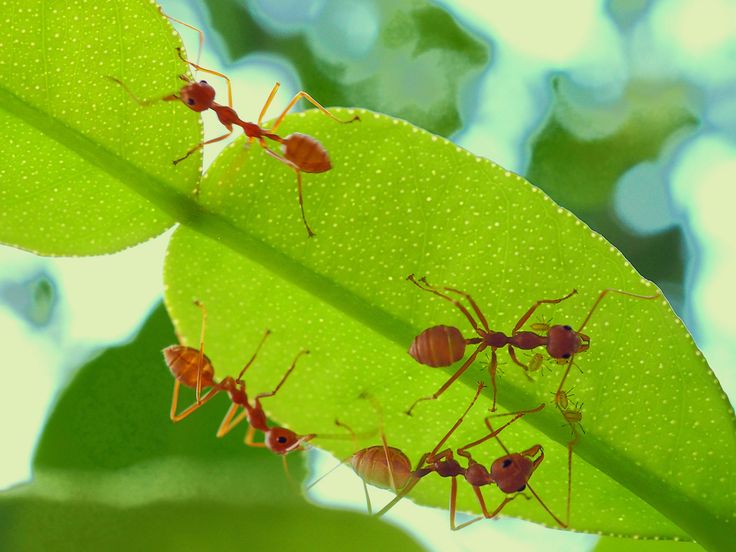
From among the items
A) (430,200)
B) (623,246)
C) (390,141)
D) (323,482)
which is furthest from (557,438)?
(623,246)

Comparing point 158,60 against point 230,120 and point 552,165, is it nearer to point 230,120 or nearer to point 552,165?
point 230,120

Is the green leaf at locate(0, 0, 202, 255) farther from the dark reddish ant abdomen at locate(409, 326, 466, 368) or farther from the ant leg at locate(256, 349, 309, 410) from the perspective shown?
the dark reddish ant abdomen at locate(409, 326, 466, 368)

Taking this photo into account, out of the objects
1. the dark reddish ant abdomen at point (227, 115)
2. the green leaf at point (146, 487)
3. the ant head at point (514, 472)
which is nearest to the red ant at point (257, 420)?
the green leaf at point (146, 487)

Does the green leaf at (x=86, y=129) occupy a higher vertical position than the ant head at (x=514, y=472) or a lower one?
higher

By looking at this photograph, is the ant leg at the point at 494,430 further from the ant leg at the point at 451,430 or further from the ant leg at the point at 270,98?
the ant leg at the point at 270,98

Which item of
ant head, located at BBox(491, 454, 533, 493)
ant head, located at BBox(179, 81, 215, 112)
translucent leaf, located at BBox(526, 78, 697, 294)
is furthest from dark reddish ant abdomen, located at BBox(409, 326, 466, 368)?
translucent leaf, located at BBox(526, 78, 697, 294)
